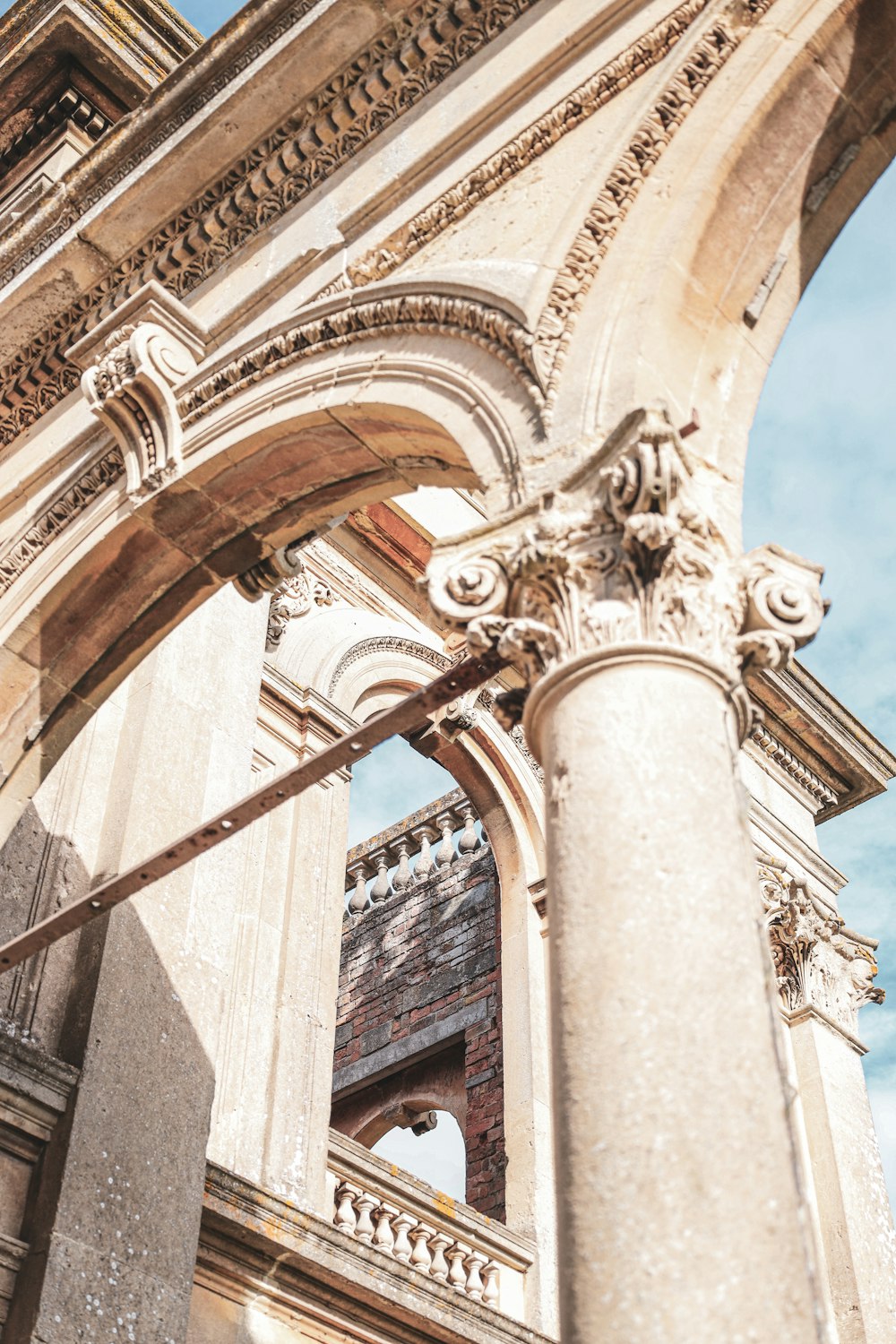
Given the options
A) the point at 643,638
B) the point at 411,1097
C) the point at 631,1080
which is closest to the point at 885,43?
the point at 643,638

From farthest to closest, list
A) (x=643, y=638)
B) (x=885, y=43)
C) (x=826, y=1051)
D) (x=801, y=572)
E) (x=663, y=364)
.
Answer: (x=826, y=1051)
(x=885, y=43)
(x=663, y=364)
(x=801, y=572)
(x=643, y=638)

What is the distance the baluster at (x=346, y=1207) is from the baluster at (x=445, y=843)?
532 centimetres

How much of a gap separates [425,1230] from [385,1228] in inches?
11.6

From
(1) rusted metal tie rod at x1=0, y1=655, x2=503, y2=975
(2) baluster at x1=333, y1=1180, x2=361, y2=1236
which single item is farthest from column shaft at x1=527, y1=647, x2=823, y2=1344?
(2) baluster at x1=333, y1=1180, x2=361, y2=1236

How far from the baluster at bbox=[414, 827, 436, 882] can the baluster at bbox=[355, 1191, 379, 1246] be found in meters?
5.40

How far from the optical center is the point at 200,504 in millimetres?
5742

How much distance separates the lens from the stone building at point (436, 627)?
3.19 metres

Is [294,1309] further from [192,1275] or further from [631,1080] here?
[631,1080]

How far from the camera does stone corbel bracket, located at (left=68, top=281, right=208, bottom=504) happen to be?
5.76 m

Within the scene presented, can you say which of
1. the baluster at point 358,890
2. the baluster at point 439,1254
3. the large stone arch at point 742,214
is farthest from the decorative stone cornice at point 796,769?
the large stone arch at point 742,214

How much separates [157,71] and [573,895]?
342 inches

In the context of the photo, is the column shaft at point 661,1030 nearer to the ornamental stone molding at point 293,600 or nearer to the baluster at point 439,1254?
the baluster at point 439,1254

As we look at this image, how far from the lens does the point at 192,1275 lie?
611 centimetres

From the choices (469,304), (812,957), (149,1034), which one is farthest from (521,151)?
(812,957)
